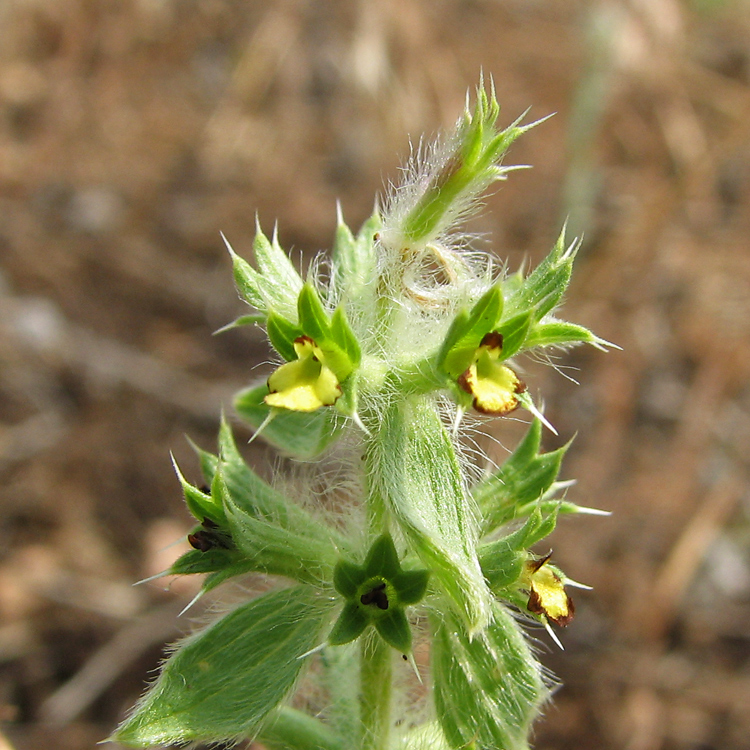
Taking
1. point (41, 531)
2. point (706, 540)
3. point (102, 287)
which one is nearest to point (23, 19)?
point (102, 287)

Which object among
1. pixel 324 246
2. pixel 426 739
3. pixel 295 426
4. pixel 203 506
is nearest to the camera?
pixel 203 506

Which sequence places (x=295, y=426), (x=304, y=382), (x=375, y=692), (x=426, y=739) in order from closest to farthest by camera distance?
(x=304, y=382) → (x=375, y=692) → (x=426, y=739) → (x=295, y=426)

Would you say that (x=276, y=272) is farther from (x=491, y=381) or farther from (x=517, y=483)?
(x=517, y=483)

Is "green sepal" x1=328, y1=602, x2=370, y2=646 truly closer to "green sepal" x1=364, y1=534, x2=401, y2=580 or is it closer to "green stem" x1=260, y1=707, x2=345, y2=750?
"green sepal" x1=364, y1=534, x2=401, y2=580

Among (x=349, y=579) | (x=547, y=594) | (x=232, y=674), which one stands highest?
(x=547, y=594)

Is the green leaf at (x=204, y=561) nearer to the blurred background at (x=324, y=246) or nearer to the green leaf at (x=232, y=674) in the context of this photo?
the green leaf at (x=232, y=674)

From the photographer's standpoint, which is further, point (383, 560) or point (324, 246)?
point (324, 246)

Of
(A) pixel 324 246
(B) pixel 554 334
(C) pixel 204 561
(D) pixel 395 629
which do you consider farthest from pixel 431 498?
(A) pixel 324 246
